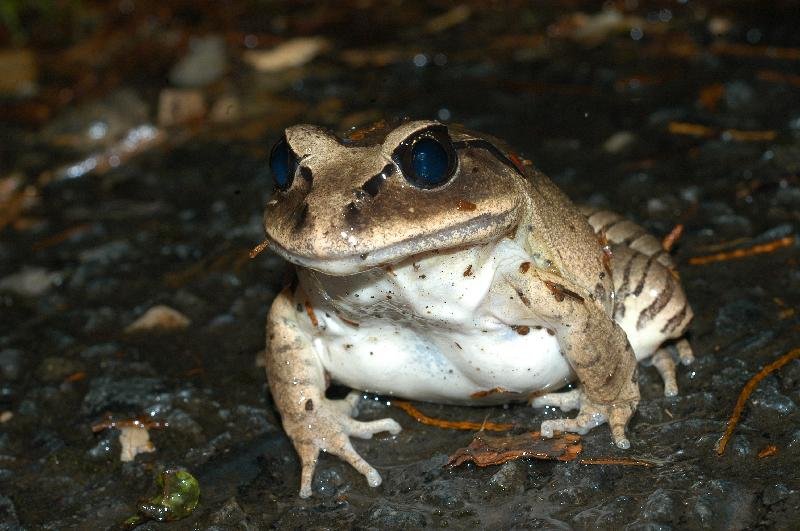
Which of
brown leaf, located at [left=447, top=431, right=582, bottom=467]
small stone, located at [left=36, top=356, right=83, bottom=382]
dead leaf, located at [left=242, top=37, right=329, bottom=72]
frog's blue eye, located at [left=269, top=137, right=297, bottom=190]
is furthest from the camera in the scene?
dead leaf, located at [left=242, top=37, right=329, bottom=72]

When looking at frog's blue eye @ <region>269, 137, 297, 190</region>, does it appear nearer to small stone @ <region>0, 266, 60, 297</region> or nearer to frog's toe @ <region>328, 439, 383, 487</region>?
frog's toe @ <region>328, 439, 383, 487</region>

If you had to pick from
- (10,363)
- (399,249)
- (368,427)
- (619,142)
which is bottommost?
(10,363)

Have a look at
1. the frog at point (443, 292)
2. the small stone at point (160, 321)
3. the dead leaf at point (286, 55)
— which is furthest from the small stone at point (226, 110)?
the frog at point (443, 292)

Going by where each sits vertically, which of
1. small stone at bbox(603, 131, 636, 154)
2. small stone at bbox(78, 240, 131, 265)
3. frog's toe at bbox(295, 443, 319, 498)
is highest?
frog's toe at bbox(295, 443, 319, 498)

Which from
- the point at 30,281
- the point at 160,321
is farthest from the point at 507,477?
the point at 30,281

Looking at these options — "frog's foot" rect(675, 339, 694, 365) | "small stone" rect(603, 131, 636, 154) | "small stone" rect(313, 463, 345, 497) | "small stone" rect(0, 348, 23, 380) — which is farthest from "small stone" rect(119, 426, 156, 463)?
"small stone" rect(603, 131, 636, 154)

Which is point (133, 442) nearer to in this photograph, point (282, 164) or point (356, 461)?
point (356, 461)

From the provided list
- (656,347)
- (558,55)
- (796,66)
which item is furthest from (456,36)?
(656,347)
